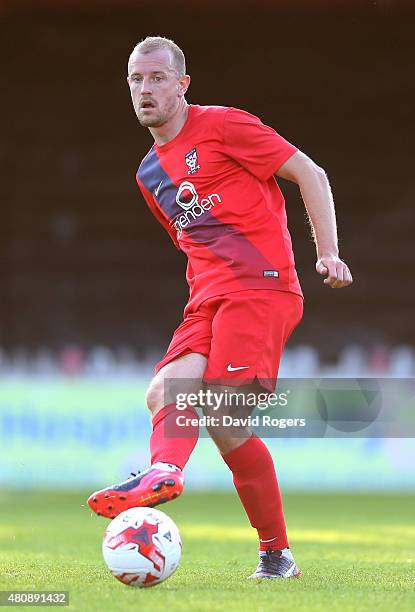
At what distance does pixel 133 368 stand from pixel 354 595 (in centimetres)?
873

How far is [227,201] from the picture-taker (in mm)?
4250

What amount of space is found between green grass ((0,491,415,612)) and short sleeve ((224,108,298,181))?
4.79 feet

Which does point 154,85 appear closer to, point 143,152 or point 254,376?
point 254,376

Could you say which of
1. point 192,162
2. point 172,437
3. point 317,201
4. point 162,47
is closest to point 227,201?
point 192,162

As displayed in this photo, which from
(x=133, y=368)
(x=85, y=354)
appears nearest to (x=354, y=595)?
(x=133, y=368)

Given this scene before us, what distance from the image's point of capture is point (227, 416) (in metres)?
4.15

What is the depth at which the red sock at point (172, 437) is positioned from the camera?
386 cm

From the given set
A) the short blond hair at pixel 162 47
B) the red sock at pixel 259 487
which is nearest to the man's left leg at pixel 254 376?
the red sock at pixel 259 487

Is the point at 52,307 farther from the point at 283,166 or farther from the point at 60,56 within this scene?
the point at 283,166

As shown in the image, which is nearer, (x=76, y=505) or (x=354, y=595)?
(x=354, y=595)

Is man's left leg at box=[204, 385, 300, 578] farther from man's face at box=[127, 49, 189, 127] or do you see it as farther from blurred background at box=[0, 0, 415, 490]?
blurred background at box=[0, 0, 415, 490]

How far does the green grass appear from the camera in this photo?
364 centimetres

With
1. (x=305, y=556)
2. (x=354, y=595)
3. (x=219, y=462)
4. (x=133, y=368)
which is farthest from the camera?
(x=133, y=368)

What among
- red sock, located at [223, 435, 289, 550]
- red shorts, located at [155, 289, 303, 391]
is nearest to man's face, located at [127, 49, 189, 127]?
red shorts, located at [155, 289, 303, 391]
